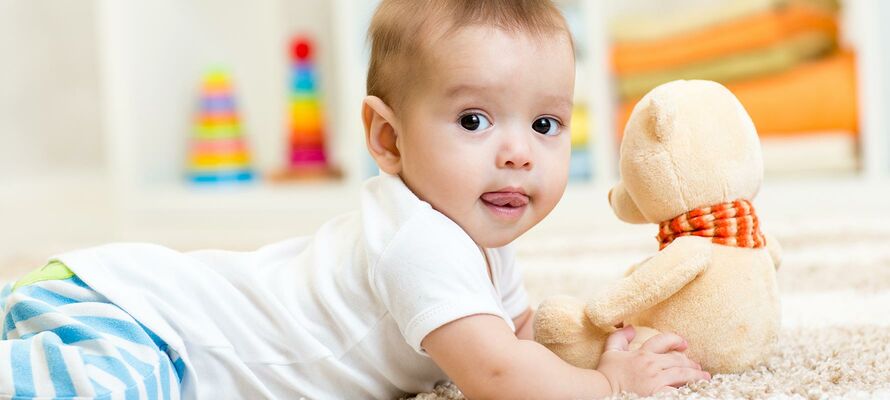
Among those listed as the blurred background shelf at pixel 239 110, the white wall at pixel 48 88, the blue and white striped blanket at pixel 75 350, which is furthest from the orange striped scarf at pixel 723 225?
the white wall at pixel 48 88

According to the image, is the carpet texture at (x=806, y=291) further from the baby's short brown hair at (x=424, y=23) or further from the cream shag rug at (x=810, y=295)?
the baby's short brown hair at (x=424, y=23)

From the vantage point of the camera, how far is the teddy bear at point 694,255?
78 centimetres

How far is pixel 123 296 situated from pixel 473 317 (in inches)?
11.4

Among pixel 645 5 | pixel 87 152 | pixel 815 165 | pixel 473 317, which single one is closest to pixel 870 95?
pixel 815 165

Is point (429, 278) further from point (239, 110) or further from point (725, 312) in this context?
point (239, 110)

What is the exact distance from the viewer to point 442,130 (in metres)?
0.81

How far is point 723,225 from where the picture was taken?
0.81 metres

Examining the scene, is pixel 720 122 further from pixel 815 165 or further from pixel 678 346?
pixel 815 165

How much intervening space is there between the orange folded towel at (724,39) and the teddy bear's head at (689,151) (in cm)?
139

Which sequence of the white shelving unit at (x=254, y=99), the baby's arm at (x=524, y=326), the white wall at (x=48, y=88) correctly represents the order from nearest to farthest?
the baby's arm at (x=524, y=326), the white shelving unit at (x=254, y=99), the white wall at (x=48, y=88)

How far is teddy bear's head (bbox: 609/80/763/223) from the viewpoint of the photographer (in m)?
0.80

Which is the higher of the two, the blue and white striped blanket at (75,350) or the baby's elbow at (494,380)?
the blue and white striped blanket at (75,350)

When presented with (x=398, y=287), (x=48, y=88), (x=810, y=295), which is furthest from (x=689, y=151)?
(x=48, y=88)

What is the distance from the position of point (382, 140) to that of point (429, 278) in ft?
0.51
